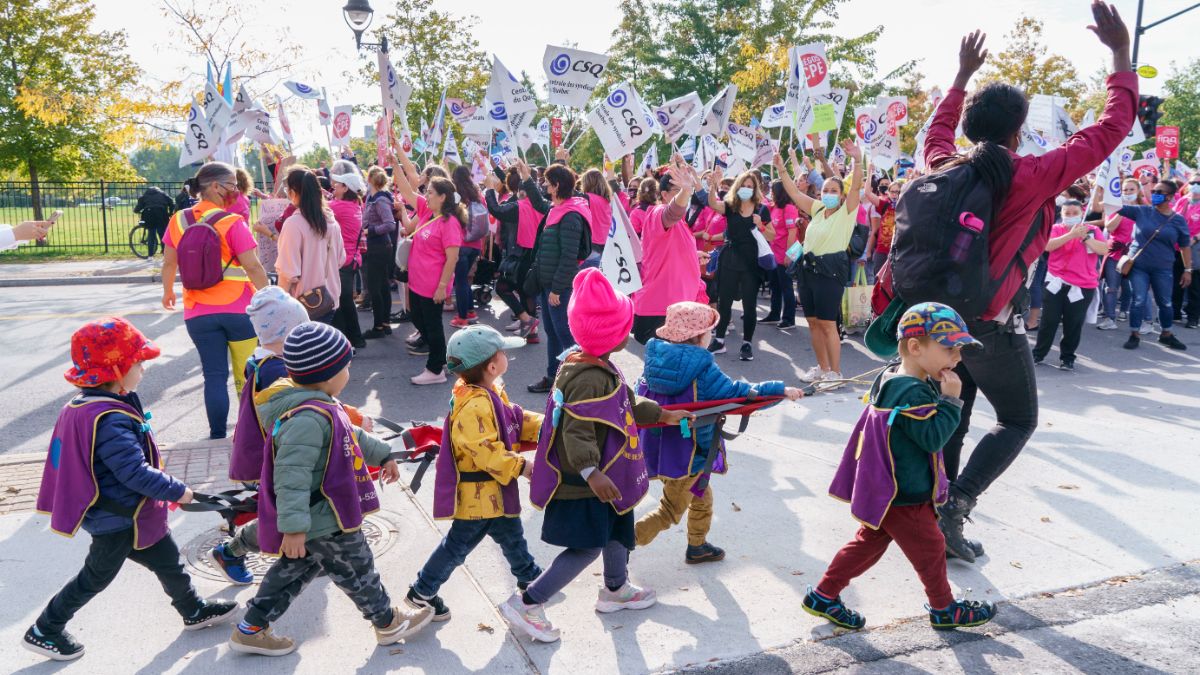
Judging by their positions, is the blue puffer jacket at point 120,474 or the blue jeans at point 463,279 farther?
the blue jeans at point 463,279

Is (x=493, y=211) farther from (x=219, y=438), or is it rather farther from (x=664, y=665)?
(x=664, y=665)

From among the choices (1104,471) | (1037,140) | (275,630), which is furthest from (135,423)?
(1037,140)

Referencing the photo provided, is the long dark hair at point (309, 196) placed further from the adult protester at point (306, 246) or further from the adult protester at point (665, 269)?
the adult protester at point (665, 269)

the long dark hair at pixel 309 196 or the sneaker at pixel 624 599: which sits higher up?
the long dark hair at pixel 309 196

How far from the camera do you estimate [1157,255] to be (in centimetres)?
1097

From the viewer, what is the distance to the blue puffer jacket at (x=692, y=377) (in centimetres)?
409

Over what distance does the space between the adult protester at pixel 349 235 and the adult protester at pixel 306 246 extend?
6.21 ft

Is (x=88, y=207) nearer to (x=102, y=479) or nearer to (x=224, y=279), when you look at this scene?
(x=224, y=279)

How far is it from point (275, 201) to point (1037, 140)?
8992 millimetres

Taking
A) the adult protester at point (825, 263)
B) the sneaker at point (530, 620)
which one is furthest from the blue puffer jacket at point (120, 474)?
the adult protester at point (825, 263)

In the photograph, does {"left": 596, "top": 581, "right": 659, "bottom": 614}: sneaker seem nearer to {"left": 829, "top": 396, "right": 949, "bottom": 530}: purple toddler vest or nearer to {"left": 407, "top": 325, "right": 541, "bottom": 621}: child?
{"left": 407, "top": 325, "right": 541, "bottom": 621}: child

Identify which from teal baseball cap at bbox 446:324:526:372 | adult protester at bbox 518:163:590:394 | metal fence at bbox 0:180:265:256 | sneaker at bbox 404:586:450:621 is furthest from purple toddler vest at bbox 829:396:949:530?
metal fence at bbox 0:180:265:256

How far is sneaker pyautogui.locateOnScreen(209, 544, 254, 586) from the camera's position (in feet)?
13.1

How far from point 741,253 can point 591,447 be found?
6.30 m
